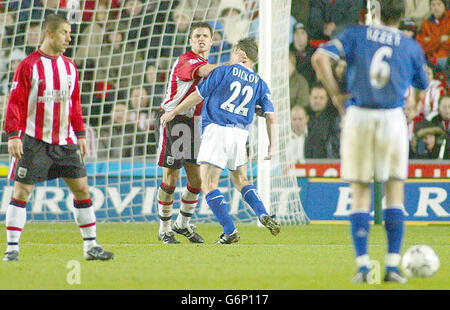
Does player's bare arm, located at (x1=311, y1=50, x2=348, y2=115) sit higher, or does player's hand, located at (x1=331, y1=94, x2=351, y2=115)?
player's bare arm, located at (x1=311, y1=50, x2=348, y2=115)

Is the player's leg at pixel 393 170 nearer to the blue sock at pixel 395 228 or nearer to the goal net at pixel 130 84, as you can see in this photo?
the blue sock at pixel 395 228

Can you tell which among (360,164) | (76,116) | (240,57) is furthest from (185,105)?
(360,164)

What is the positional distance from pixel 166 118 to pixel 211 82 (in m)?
0.52

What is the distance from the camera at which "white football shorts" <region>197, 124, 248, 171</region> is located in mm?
7977

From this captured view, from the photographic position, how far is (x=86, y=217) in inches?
254

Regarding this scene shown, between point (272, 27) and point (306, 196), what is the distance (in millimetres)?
2094

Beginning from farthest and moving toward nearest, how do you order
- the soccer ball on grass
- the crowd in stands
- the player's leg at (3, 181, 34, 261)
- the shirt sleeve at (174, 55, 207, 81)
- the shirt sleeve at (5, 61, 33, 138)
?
the crowd in stands → the shirt sleeve at (174, 55, 207, 81) → the player's leg at (3, 181, 34, 261) → the shirt sleeve at (5, 61, 33, 138) → the soccer ball on grass

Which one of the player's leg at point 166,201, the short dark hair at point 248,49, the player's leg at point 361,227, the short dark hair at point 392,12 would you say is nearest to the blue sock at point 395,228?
the player's leg at point 361,227

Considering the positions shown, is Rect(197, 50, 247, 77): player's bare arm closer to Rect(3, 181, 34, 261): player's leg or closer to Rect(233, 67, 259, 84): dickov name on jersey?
Rect(233, 67, 259, 84): dickov name on jersey

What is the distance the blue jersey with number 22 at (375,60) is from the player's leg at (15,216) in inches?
95.2

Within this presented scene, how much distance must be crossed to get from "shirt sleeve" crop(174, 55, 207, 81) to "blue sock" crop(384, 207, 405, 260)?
10.7 ft

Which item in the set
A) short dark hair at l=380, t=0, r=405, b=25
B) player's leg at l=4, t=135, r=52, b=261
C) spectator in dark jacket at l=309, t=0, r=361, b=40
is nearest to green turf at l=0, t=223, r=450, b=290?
player's leg at l=4, t=135, r=52, b=261

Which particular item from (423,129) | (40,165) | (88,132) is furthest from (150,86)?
(40,165)

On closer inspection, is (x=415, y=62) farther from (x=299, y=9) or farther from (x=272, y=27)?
(x=299, y=9)
